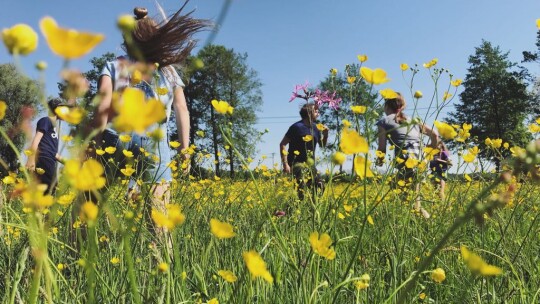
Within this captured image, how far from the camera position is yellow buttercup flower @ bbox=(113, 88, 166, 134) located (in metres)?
0.37

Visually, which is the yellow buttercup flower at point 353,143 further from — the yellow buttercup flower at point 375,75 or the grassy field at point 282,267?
the yellow buttercup flower at point 375,75

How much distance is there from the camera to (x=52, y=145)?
4449mm

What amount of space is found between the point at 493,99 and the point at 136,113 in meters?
27.3

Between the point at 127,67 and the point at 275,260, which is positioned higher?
the point at 127,67

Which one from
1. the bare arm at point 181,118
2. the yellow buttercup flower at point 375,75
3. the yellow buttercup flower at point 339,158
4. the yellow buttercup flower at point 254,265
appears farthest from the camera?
the bare arm at point 181,118

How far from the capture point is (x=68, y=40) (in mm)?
366

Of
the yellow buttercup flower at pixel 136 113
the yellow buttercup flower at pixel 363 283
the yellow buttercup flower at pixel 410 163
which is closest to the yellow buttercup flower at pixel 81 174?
the yellow buttercup flower at pixel 136 113

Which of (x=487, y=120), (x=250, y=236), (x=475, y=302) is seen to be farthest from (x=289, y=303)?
(x=487, y=120)

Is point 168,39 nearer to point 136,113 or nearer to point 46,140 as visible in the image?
point 136,113

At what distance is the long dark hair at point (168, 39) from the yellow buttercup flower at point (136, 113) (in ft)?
5.84

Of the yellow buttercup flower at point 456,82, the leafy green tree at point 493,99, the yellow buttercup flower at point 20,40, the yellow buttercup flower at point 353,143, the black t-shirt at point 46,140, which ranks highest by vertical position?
the leafy green tree at point 493,99

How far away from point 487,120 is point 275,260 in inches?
1016

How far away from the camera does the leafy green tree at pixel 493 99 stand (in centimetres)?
2422

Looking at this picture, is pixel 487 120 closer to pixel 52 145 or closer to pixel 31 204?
pixel 52 145
